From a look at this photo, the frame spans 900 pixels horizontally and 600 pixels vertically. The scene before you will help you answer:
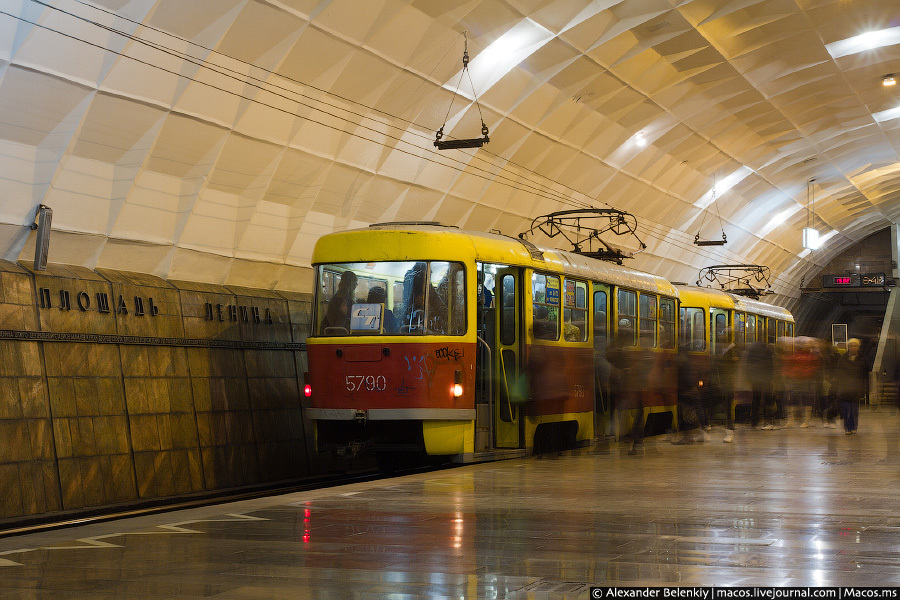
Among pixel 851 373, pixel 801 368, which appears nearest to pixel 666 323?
pixel 801 368

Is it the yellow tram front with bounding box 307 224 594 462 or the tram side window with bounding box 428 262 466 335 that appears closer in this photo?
the yellow tram front with bounding box 307 224 594 462

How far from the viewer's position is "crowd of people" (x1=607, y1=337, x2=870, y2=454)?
617 inches

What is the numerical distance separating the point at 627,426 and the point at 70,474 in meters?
9.94

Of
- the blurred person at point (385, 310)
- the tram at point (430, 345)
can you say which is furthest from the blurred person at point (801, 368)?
the blurred person at point (385, 310)

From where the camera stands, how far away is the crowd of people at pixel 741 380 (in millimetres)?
15668

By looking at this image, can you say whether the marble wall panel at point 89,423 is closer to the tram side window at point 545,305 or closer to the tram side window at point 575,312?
the tram side window at point 545,305

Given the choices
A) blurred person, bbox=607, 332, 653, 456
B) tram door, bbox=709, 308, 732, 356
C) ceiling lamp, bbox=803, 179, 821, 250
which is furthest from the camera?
ceiling lamp, bbox=803, 179, 821, 250

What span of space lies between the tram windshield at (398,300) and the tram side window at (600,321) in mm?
4352

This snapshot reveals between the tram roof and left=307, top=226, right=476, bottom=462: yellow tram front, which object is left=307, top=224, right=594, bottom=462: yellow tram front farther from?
the tram roof

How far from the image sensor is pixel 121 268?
16219 mm

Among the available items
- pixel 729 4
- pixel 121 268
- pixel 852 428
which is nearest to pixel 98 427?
pixel 121 268

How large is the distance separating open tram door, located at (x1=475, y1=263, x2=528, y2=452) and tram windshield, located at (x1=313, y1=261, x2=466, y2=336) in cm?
66

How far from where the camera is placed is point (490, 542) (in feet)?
23.6

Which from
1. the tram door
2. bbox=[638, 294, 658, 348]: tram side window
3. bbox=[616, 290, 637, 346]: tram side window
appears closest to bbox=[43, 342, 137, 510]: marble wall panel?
bbox=[616, 290, 637, 346]: tram side window
